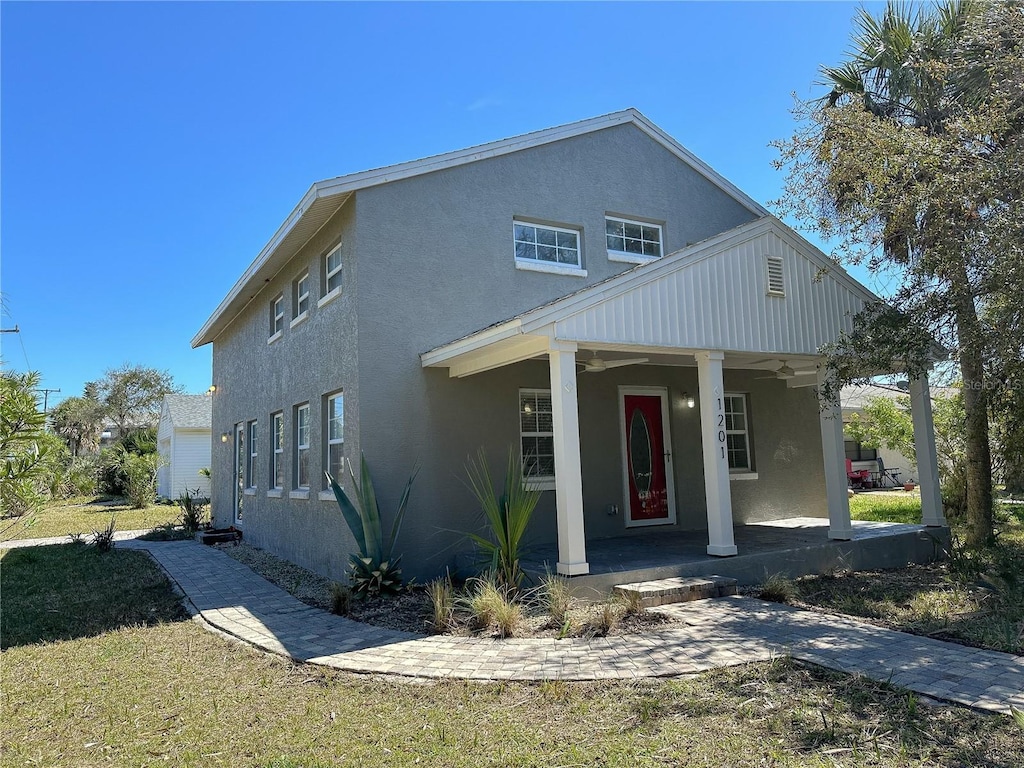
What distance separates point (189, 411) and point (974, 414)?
95.4ft

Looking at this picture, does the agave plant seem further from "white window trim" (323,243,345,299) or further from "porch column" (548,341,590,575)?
"white window trim" (323,243,345,299)

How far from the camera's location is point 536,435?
34.3ft

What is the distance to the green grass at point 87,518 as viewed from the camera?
18.8 meters

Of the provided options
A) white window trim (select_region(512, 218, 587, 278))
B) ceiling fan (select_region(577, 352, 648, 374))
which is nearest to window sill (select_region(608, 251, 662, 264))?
white window trim (select_region(512, 218, 587, 278))

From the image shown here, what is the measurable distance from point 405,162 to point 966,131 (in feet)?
22.6

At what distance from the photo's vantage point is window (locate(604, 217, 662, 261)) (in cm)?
1155

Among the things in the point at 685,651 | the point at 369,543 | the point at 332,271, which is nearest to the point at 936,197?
the point at 685,651

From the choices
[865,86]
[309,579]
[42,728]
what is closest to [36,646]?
[42,728]

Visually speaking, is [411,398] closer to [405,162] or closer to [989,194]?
[405,162]

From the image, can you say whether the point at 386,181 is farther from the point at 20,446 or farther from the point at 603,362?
the point at 20,446

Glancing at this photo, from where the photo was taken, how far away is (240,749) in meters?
4.07

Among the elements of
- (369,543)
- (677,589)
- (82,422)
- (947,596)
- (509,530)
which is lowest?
(947,596)

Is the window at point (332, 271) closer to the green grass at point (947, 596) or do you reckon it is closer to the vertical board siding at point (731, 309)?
the vertical board siding at point (731, 309)

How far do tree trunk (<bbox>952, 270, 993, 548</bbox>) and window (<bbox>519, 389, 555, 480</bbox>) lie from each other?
5.54m
